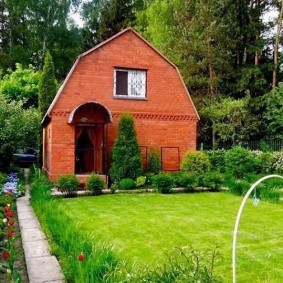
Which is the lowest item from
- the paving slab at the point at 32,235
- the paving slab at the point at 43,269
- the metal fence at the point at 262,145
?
the paving slab at the point at 32,235

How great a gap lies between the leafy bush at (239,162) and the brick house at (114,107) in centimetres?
250

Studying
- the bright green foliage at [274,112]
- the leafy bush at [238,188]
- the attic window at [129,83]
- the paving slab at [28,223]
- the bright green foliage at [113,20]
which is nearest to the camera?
the paving slab at [28,223]

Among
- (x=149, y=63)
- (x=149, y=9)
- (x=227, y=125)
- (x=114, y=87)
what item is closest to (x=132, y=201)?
(x=114, y=87)

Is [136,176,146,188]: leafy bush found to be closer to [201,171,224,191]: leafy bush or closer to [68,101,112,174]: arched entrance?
[68,101,112,174]: arched entrance

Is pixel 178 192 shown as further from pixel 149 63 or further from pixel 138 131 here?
pixel 149 63

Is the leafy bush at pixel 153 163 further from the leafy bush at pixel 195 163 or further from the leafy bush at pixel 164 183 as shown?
the leafy bush at pixel 164 183

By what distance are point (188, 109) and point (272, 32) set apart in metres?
17.8

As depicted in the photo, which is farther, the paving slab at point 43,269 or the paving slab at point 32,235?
the paving slab at point 32,235

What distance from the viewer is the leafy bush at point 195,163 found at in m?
16.5

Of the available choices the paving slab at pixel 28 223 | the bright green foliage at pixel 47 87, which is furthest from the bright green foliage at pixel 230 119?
the paving slab at pixel 28 223

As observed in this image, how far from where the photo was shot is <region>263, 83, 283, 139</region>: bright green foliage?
26719mm

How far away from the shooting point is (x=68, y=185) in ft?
42.9

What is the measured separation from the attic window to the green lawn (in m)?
5.48

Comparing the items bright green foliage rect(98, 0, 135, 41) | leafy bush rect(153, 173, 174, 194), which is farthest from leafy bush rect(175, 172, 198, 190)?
bright green foliage rect(98, 0, 135, 41)
